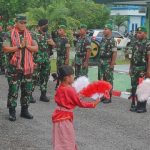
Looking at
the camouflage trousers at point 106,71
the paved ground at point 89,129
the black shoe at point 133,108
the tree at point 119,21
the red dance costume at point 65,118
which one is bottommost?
the tree at point 119,21

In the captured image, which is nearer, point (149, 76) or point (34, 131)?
point (34, 131)

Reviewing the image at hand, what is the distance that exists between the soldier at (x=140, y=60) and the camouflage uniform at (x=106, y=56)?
3.13ft

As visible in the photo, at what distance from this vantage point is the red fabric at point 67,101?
5889mm

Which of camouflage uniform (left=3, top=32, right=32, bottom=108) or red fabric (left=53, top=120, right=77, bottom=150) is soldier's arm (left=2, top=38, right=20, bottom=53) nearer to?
camouflage uniform (left=3, top=32, right=32, bottom=108)

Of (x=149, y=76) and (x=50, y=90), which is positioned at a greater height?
(x=149, y=76)

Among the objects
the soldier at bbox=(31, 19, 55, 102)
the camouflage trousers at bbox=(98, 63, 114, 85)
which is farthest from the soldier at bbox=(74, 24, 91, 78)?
the soldier at bbox=(31, 19, 55, 102)

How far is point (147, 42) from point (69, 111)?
14.6ft

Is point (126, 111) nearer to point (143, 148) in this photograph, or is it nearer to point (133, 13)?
point (143, 148)

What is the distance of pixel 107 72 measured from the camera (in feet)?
37.2

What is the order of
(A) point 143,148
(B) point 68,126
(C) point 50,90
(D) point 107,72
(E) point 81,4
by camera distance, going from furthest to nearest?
(E) point 81,4 < (C) point 50,90 < (D) point 107,72 < (A) point 143,148 < (B) point 68,126

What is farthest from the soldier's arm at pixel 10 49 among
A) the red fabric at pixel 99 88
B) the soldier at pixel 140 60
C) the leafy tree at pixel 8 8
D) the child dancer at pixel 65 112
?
the leafy tree at pixel 8 8

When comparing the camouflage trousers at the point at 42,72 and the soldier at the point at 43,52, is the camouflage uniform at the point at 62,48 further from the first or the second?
the camouflage trousers at the point at 42,72

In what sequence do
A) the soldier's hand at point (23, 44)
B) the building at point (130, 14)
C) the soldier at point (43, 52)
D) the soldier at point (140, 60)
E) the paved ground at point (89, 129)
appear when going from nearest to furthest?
the paved ground at point (89, 129) → the soldier's hand at point (23, 44) → the soldier at point (140, 60) → the soldier at point (43, 52) → the building at point (130, 14)

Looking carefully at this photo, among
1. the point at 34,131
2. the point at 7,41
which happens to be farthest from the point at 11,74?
the point at 34,131
